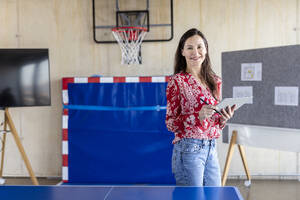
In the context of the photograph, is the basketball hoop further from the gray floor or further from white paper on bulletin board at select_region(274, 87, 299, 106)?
the gray floor

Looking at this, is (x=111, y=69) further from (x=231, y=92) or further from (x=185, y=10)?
(x=231, y=92)

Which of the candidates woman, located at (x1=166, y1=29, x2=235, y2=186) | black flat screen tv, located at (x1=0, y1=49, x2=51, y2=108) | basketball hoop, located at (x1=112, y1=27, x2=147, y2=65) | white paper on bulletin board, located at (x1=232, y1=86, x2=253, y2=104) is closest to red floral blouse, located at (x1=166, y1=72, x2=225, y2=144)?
woman, located at (x1=166, y1=29, x2=235, y2=186)

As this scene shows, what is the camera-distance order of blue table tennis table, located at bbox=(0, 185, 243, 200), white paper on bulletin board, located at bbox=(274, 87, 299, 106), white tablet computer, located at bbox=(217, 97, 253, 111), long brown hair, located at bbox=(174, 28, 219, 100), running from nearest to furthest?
1. blue table tennis table, located at bbox=(0, 185, 243, 200)
2. white tablet computer, located at bbox=(217, 97, 253, 111)
3. long brown hair, located at bbox=(174, 28, 219, 100)
4. white paper on bulletin board, located at bbox=(274, 87, 299, 106)

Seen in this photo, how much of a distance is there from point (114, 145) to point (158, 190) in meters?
2.10

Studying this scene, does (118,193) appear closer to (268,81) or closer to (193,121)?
(193,121)

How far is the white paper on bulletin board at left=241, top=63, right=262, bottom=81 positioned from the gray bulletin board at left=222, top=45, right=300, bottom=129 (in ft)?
0.09

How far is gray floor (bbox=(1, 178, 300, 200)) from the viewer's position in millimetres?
3072

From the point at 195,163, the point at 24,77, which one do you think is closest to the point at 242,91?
the point at 195,163

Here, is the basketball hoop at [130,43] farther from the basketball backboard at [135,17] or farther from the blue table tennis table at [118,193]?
the blue table tennis table at [118,193]

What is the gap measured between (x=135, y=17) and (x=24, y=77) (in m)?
1.45

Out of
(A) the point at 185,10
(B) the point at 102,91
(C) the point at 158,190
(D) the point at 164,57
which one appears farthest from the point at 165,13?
(C) the point at 158,190

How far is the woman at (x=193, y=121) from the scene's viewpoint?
5.12 feet

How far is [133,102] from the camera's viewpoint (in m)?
3.46

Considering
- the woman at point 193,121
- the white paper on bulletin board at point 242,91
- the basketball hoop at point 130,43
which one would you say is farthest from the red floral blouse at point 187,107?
the basketball hoop at point 130,43
